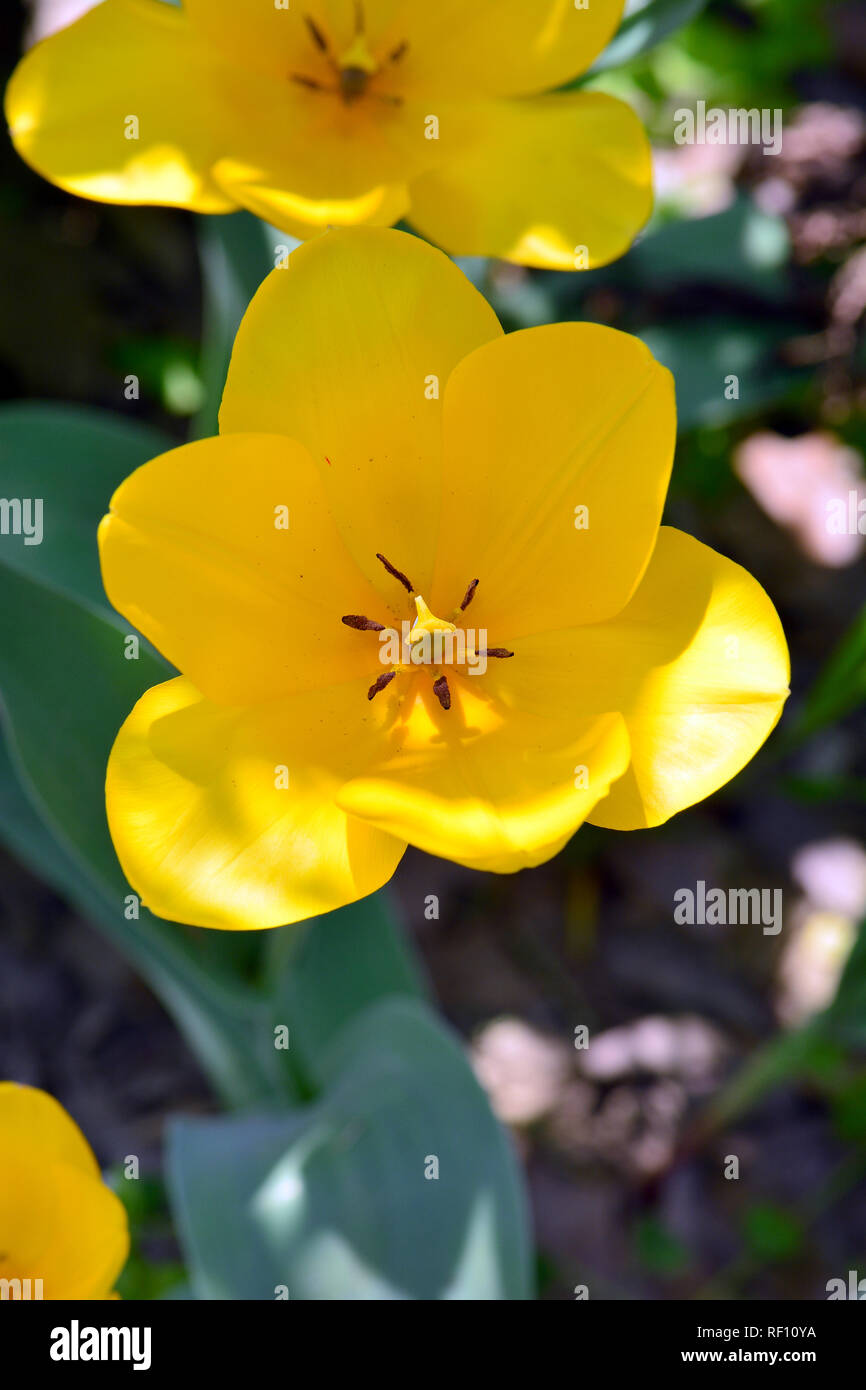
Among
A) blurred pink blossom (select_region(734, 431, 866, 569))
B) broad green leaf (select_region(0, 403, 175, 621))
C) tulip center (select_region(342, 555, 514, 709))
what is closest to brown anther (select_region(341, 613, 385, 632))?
tulip center (select_region(342, 555, 514, 709))

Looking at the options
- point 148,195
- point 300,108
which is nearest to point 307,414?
point 148,195

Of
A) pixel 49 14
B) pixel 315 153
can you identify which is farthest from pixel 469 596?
pixel 49 14

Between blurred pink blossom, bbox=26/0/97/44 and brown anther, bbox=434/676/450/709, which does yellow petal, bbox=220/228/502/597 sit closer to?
brown anther, bbox=434/676/450/709

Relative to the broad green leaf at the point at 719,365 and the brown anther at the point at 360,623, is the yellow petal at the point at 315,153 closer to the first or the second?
the brown anther at the point at 360,623

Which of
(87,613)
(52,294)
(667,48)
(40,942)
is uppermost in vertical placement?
(667,48)
